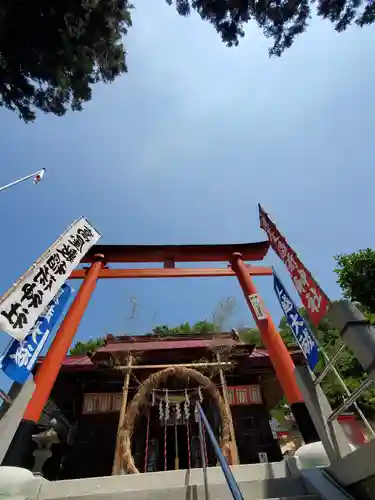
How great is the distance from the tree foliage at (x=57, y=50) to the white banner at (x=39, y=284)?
306 centimetres

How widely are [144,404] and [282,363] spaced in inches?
151

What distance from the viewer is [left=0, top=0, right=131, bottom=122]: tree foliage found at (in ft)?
17.8

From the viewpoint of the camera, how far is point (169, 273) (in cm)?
901

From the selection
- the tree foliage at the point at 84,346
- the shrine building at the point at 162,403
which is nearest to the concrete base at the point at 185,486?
the shrine building at the point at 162,403

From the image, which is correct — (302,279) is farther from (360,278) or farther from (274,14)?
(360,278)

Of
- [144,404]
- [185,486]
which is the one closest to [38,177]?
[144,404]

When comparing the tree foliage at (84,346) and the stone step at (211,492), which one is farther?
the tree foliage at (84,346)

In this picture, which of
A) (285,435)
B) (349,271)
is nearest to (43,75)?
(349,271)

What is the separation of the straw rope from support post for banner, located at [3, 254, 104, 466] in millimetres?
1872

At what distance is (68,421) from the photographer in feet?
32.7

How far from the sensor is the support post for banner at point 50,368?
14.3 feet

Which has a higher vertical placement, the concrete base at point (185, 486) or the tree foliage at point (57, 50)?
the tree foliage at point (57, 50)

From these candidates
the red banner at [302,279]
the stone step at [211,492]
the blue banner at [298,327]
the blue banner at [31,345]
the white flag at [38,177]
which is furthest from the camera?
the white flag at [38,177]

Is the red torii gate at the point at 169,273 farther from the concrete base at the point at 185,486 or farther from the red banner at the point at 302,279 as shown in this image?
the concrete base at the point at 185,486
